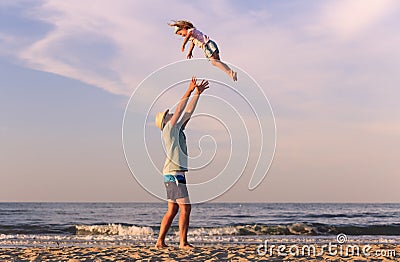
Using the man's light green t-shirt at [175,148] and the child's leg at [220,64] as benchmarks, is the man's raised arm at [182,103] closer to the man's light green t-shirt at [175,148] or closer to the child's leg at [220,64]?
the man's light green t-shirt at [175,148]

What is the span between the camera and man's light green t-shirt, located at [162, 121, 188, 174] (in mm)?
7387

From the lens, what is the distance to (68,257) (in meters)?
7.95

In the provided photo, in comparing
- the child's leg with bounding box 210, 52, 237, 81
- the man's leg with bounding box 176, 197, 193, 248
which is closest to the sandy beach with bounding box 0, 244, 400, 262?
the man's leg with bounding box 176, 197, 193, 248

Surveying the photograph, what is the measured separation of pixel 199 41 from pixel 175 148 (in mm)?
1422

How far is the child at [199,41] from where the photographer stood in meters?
7.14

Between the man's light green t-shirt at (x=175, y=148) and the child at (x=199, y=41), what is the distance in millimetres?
964

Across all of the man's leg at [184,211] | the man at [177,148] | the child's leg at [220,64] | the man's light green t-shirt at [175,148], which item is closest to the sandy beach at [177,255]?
the man's leg at [184,211]

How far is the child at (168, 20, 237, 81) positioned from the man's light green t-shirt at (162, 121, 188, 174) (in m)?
0.96

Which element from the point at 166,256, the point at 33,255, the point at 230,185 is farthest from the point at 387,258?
the point at 33,255

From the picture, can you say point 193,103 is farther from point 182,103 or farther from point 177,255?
point 177,255

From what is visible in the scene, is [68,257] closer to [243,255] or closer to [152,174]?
[152,174]

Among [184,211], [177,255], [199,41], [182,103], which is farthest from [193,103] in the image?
[177,255]

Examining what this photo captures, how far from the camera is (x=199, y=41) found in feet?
23.5

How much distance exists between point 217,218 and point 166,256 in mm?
19650
